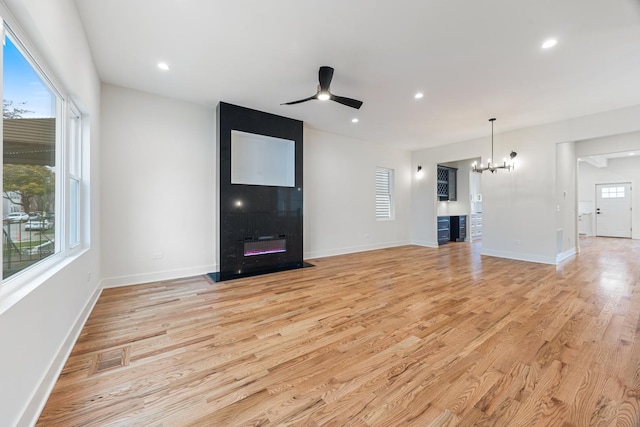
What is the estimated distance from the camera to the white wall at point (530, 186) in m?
4.85

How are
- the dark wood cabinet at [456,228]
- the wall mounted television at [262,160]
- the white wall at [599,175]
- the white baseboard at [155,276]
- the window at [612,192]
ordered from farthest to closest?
the window at [612,192], the dark wood cabinet at [456,228], the white wall at [599,175], the wall mounted television at [262,160], the white baseboard at [155,276]

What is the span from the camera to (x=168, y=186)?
421 centimetres

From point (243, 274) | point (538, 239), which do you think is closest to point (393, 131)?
point (538, 239)

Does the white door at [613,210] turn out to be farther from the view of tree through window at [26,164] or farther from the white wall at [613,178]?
the view of tree through window at [26,164]

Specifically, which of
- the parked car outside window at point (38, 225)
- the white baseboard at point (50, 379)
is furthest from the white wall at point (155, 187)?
the parked car outside window at point (38, 225)

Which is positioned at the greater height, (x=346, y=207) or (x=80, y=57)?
(x=80, y=57)

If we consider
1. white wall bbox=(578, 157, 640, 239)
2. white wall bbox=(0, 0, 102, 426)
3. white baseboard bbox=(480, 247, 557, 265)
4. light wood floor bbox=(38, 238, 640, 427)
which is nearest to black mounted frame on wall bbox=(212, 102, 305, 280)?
light wood floor bbox=(38, 238, 640, 427)

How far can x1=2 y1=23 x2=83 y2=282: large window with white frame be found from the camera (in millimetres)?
1544

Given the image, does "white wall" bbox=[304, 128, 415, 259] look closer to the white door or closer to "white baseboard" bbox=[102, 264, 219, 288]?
"white baseboard" bbox=[102, 264, 219, 288]

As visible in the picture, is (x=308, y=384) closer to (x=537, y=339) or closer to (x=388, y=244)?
(x=537, y=339)

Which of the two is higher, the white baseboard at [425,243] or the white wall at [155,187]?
the white wall at [155,187]

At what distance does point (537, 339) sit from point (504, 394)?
3.39ft

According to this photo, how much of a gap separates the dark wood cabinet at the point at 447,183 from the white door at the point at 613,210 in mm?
5830

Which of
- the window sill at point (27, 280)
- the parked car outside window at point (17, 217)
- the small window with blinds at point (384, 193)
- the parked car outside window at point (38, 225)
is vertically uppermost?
the small window with blinds at point (384, 193)
